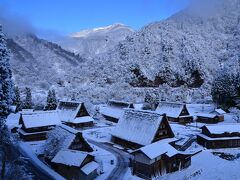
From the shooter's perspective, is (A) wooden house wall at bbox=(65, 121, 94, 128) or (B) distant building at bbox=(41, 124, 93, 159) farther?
(A) wooden house wall at bbox=(65, 121, 94, 128)

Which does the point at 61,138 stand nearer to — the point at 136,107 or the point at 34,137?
the point at 34,137

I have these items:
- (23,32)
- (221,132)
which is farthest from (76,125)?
(23,32)

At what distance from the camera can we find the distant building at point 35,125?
45.1 meters

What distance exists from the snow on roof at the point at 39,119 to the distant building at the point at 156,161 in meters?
19.9

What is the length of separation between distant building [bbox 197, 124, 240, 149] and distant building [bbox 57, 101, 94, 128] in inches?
919

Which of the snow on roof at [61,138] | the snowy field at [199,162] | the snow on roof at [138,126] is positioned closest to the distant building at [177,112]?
the snowy field at [199,162]

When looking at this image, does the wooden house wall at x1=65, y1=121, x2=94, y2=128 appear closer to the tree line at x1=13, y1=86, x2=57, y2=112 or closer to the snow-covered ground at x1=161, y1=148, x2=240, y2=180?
the tree line at x1=13, y1=86, x2=57, y2=112

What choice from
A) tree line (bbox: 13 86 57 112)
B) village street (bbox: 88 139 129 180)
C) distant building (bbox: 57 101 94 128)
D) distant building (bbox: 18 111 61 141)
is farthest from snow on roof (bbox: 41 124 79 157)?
tree line (bbox: 13 86 57 112)

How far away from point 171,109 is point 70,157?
36019mm

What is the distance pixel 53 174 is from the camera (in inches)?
1188

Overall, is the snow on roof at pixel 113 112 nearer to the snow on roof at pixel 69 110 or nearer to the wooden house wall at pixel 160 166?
the snow on roof at pixel 69 110

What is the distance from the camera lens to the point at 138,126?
39.0m

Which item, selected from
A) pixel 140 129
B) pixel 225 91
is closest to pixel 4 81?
pixel 140 129

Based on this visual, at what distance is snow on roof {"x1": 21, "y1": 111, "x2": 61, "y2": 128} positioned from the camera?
4525 centimetres
